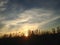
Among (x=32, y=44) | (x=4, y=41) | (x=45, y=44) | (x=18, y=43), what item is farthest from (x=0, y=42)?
(x=45, y=44)

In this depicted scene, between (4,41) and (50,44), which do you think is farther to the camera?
(4,41)

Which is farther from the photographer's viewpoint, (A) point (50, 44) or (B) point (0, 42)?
(B) point (0, 42)

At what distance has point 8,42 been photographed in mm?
56688

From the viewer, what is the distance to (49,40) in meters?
54.2

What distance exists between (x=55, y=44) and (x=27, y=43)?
799 cm

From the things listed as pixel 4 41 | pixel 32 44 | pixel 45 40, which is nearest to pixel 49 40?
pixel 45 40

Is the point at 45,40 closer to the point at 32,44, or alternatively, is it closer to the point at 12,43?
the point at 32,44

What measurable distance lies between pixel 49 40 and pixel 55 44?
9.76ft

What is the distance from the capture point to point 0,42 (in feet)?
189

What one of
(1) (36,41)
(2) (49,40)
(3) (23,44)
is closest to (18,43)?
(3) (23,44)

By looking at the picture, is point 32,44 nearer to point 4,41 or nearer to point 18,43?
point 18,43

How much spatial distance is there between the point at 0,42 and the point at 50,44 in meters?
15.4

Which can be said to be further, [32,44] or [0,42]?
[0,42]

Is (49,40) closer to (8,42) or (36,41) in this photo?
(36,41)
